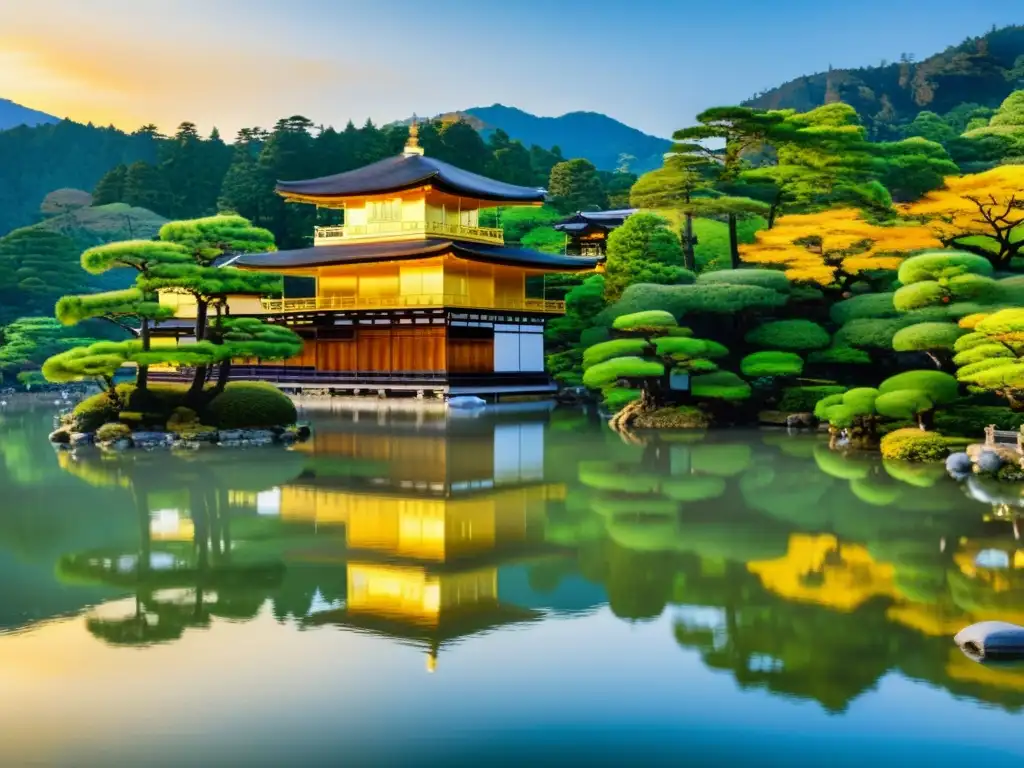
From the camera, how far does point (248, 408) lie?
19031 millimetres

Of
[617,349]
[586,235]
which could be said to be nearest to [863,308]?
[617,349]

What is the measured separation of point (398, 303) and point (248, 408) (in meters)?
13.0

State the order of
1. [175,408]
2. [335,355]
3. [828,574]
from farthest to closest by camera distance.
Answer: [335,355], [175,408], [828,574]

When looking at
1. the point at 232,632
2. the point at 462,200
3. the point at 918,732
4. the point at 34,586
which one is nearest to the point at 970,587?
the point at 918,732

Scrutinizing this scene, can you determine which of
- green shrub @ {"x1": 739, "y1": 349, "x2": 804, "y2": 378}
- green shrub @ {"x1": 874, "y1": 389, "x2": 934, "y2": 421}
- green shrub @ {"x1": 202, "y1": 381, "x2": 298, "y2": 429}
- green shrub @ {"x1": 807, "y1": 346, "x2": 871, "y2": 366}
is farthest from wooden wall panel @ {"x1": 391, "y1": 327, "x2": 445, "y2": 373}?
green shrub @ {"x1": 874, "y1": 389, "x2": 934, "y2": 421}

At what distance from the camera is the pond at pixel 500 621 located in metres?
4.93

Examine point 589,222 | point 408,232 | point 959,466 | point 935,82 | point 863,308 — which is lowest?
point 959,466

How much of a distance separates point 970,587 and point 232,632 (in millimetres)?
5617

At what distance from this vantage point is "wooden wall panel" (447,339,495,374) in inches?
1221

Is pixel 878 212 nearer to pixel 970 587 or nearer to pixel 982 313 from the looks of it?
pixel 982 313

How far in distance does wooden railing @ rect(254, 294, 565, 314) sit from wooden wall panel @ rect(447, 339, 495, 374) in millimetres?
1202

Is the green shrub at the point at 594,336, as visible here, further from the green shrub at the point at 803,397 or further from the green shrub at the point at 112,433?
the green shrub at the point at 112,433

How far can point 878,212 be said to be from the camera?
2866 centimetres

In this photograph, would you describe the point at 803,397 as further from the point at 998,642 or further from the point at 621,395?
the point at 998,642
